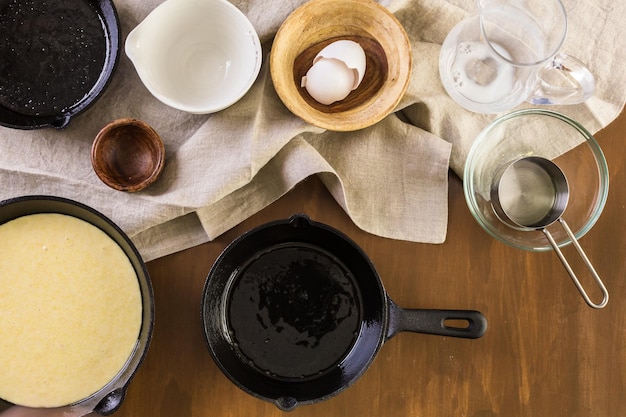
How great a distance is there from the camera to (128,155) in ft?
3.39

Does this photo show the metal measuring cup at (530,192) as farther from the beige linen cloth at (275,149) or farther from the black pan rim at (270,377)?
the black pan rim at (270,377)

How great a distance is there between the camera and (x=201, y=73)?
42.0 inches

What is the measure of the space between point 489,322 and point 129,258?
23.9 inches

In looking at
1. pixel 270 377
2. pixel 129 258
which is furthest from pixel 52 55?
pixel 270 377

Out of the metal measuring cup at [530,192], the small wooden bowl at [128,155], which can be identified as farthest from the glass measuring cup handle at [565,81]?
the small wooden bowl at [128,155]

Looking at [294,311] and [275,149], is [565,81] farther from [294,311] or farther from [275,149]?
[294,311]

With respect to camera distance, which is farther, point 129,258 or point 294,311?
point 294,311

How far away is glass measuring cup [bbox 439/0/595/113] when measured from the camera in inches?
40.6

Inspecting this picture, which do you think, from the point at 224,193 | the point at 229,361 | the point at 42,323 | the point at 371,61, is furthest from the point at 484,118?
the point at 42,323

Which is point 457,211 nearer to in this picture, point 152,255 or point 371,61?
point 371,61

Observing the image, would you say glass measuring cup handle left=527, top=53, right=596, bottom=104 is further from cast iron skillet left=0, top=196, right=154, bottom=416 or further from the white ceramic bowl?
cast iron skillet left=0, top=196, right=154, bottom=416

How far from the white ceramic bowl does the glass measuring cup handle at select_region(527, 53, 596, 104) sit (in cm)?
47

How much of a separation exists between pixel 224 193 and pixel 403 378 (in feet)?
1.42

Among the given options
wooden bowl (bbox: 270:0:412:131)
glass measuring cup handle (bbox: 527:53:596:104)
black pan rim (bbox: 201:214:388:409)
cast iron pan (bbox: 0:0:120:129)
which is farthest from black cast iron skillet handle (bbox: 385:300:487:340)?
cast iron pan (bbox: 0:0:120:129)
